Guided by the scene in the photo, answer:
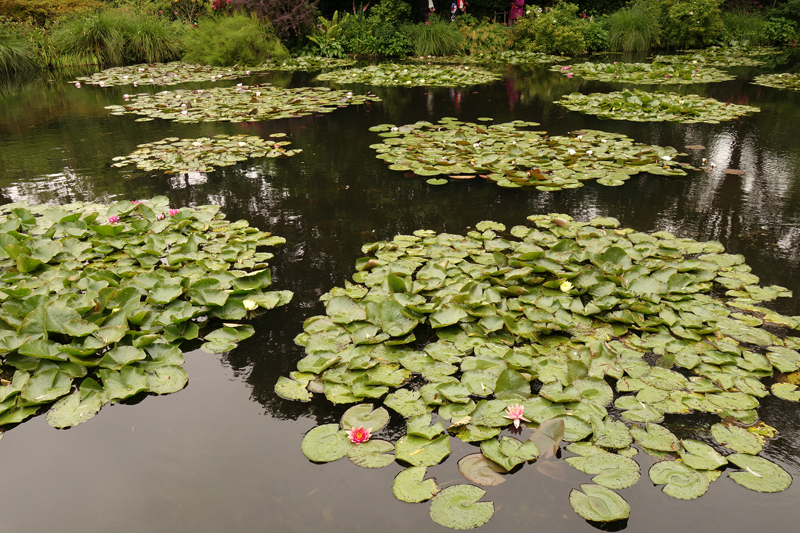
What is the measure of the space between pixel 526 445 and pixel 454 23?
13.7 m

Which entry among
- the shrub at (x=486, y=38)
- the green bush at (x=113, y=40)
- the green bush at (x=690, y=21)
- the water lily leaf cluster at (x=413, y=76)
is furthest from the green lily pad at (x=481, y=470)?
the green bush at (x=690, y=21)

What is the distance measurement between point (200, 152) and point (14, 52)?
968 cm

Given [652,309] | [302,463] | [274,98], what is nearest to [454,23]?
[274,98]

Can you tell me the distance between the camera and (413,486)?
1.44 m

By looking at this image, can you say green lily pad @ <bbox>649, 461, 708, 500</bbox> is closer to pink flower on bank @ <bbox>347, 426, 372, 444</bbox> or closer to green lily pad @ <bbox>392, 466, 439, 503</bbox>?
green lily pad @ <bbox>392, 466, 439, 503</bbox>

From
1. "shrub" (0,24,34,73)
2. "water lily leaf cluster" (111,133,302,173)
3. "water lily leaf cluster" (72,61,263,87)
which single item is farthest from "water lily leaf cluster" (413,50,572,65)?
"shrub" (0,24,34,73)

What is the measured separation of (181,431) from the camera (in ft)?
5.57

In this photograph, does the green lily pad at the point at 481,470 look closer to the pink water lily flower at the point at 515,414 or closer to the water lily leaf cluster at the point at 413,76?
the pink water lily flower at the point at 515,414

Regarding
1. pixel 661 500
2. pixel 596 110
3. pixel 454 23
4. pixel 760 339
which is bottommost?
pixel 661 500

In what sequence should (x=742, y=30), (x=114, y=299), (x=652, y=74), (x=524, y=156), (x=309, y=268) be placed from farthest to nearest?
(x=742, y=30)
(x=652, y=74)
(x=524, y=156)
(x=309, y=268)
(x=114, y=299)

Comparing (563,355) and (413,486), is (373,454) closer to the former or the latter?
(413,486)

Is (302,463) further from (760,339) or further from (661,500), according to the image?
(760,339)

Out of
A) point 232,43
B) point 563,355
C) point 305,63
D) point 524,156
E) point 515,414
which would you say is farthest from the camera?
point 305,63

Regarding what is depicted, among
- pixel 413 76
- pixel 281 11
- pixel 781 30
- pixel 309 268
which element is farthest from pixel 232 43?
pixel 781 30
